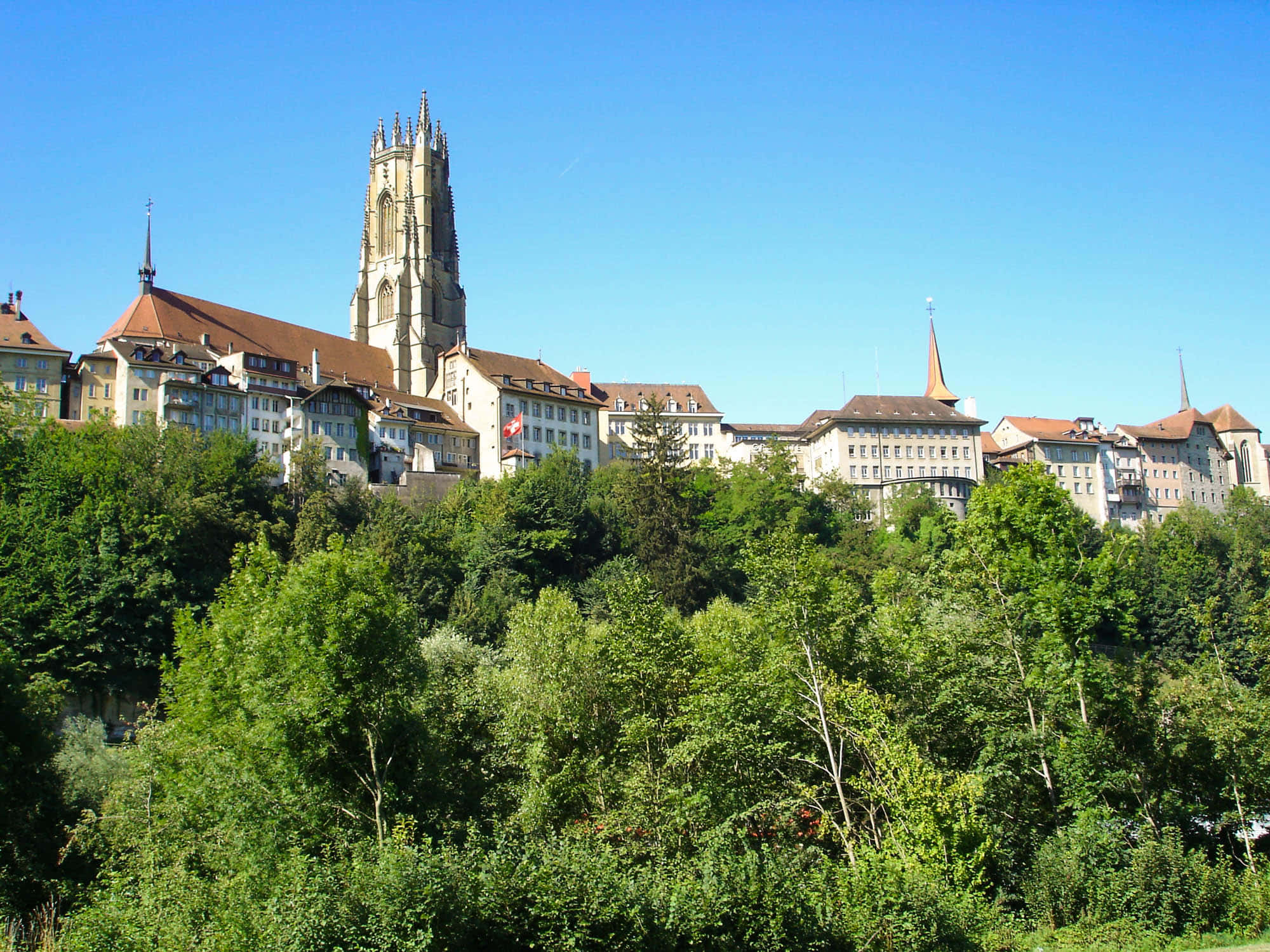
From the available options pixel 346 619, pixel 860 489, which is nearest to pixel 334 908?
pixel 346 619

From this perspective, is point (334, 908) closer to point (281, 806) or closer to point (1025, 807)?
point (281, 806)

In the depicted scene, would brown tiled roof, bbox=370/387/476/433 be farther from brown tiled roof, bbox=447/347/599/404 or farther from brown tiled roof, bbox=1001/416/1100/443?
brown tiled roof, bbox=1001/416/1100/443

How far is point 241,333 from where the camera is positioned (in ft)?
293

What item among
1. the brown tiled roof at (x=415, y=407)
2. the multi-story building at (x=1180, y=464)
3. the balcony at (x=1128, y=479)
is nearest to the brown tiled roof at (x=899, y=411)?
the balcony at (x=1128, y=479)

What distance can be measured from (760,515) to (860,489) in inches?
820

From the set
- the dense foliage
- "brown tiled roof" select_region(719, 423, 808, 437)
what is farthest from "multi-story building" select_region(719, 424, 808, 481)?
the dense foliage

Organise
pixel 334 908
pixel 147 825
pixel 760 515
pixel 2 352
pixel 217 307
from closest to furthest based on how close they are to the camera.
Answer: pixel 334 908, pixel 147 825, pixel 2 352, pixel 760 515, pixel 217 307

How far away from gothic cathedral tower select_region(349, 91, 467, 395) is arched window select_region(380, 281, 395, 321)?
0.33ft

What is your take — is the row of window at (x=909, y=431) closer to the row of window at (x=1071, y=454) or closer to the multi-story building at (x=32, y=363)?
the row of window at (x=1071, y=454)

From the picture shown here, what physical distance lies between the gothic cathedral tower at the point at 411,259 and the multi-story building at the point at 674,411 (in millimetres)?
17293

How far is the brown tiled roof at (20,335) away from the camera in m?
74.7

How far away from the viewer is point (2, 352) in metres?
74.2

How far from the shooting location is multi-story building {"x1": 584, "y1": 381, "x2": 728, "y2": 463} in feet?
344

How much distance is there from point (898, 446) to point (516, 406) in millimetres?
37350
